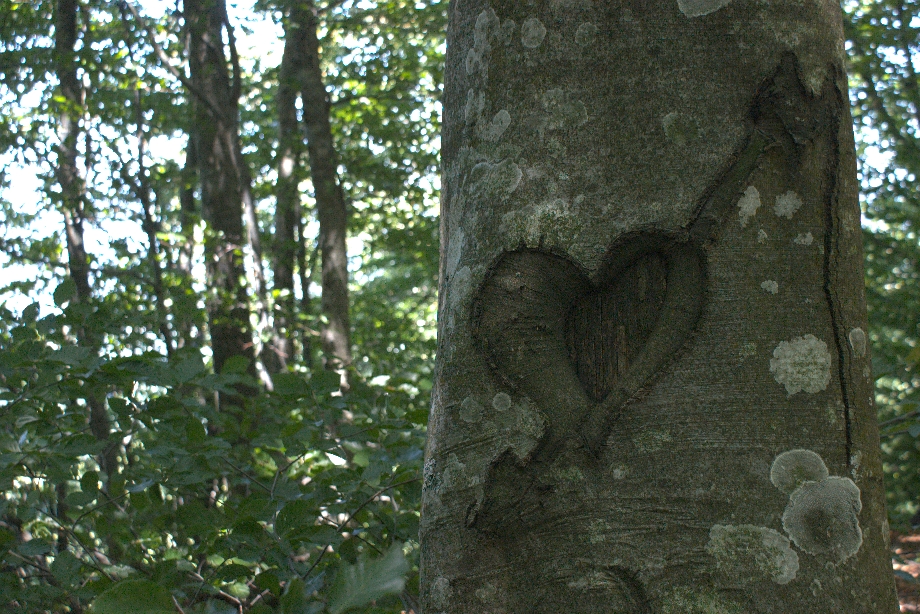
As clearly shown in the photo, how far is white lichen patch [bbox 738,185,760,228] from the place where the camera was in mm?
1208

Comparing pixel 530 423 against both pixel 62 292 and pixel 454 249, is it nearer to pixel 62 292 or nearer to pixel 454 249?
pixel 454 249

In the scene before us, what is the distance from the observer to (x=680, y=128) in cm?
124

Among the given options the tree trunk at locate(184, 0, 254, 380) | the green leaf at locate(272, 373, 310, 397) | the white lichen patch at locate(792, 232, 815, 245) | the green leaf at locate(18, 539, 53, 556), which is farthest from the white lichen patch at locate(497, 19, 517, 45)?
the tree trunk at locate(184, 0, 254, 380)

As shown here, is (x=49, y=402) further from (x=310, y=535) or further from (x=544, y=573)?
(x=544, y=573)

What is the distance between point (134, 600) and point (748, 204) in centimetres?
108

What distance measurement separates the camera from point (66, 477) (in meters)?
2.44

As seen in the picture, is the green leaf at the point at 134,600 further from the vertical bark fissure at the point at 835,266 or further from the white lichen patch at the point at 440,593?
the vertical bark fissure at the point at 835,266

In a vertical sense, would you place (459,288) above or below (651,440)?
above

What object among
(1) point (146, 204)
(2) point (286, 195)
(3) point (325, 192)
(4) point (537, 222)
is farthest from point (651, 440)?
(2) point (286, 195)

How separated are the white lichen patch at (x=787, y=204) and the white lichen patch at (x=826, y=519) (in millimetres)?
428

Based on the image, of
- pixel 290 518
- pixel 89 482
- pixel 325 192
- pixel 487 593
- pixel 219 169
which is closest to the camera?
pixel 487 593

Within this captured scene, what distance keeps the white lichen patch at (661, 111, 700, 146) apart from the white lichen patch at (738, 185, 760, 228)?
0.13 metres

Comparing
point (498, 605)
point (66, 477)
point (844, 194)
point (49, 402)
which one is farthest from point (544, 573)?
point (49, 402)

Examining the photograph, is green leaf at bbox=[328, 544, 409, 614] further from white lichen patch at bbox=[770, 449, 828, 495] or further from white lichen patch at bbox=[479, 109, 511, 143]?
white lichen patch at bbox=[479, 109, 511, 143]
